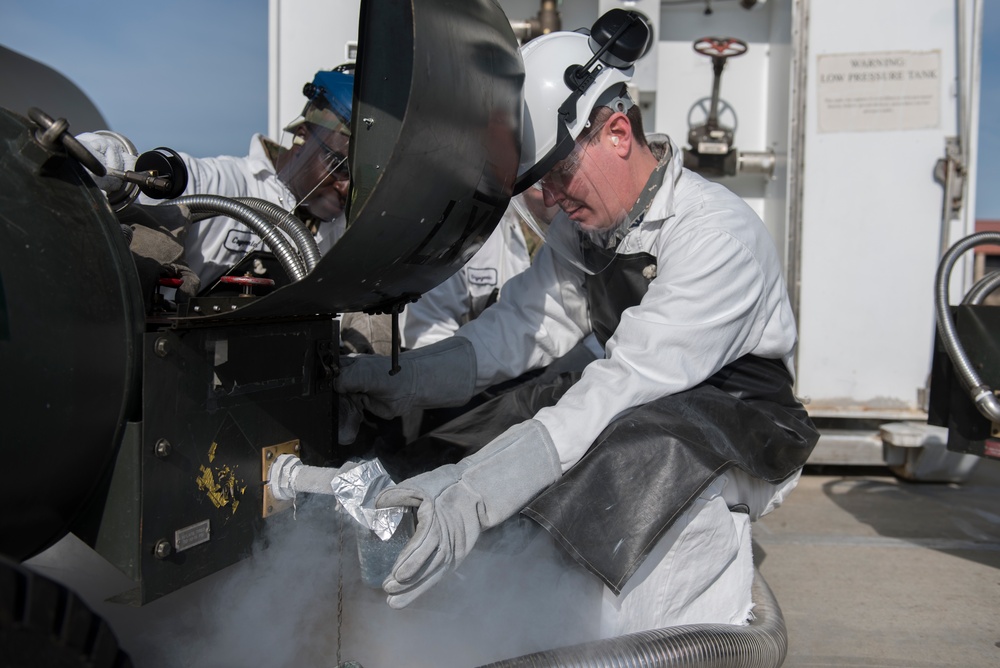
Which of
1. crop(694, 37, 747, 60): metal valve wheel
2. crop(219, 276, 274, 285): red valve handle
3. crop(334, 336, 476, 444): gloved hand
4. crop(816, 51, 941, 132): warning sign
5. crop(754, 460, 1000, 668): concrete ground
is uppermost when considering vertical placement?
crop(694, 37, 747, 60): metal valve wheel

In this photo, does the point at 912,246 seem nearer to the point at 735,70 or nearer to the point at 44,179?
the point at 735,70

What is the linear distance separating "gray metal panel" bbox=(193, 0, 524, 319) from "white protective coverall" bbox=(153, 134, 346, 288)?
2.73 ft

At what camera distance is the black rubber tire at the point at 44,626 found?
738 mm

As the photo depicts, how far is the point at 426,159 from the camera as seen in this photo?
1073mm

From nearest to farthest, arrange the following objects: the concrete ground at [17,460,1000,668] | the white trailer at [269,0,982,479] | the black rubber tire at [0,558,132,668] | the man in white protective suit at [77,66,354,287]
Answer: the black rubber tire at [0,558,132,668]
the concrete ground at [17,460,1000,668]
the man in white protective suit at [77,66,354,287]
the white trailer at [269,0,982,479]

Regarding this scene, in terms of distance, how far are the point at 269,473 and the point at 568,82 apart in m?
1.04

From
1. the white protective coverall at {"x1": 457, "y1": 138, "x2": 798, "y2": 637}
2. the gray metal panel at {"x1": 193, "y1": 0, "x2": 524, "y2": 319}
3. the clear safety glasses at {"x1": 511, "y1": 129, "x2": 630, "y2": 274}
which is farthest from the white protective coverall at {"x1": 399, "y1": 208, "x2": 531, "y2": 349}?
the gray metal panel at {"x1": 193, "y1": 0, "x2": 524, "y2": 319}

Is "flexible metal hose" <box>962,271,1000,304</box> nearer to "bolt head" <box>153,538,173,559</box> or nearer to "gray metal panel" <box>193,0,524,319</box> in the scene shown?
"gray metal panel" <box>193,0,524,319</box>

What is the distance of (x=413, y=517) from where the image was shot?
1.30 meters

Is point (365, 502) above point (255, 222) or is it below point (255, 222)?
below

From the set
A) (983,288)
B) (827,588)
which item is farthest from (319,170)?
(983,288)

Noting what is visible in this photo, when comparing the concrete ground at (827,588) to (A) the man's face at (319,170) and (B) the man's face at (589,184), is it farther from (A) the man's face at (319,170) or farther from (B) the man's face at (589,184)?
(A) the man's face at (319,170)

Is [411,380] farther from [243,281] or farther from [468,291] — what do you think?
[468,291]

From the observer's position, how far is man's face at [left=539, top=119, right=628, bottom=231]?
5.84 feet
